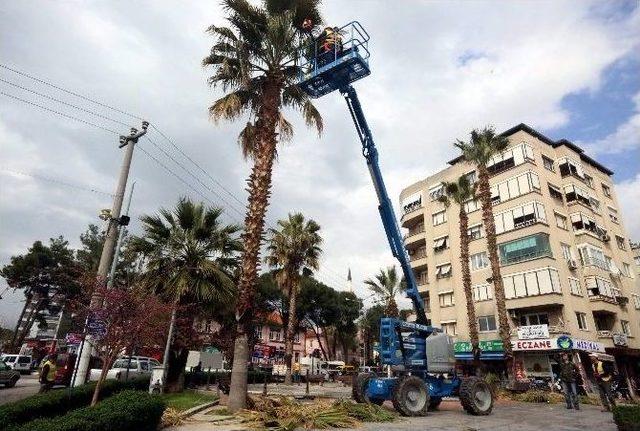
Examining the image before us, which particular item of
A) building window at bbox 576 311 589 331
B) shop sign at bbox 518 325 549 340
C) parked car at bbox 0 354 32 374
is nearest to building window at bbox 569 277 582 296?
building window at bbox 576 311 589 331

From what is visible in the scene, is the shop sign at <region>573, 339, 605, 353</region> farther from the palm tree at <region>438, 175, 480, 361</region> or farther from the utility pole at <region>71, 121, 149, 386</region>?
the utility pole at <region>71, 121, 149, 386</region>

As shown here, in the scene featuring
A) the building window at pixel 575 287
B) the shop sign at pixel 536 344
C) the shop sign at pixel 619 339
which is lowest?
the shop sign at pixel 536 344

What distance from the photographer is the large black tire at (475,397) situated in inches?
589

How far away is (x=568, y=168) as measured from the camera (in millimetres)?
38156

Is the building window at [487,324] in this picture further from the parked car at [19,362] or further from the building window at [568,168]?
the parked car at [19,362]

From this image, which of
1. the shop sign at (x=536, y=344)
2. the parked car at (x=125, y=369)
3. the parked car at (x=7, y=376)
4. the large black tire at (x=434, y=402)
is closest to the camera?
the large black tire at (x=434, y=402)

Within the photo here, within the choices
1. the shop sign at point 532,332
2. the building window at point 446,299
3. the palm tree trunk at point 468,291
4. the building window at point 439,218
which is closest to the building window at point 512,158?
the building window at point 439,218

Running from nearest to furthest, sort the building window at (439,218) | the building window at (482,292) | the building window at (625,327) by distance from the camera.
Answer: the building window at (625,327)
the building window at (482,292)
the building window at (439,218)

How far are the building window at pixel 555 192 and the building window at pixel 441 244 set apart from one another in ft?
33.5

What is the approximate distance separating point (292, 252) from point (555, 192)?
78.9 ft

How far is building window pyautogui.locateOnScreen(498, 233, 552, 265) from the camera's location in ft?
108

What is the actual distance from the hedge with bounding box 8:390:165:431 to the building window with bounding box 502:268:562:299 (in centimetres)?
3043

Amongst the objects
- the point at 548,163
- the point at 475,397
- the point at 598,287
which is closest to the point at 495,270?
the point at 598,287

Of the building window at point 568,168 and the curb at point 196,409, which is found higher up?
the building window at point 568,168
